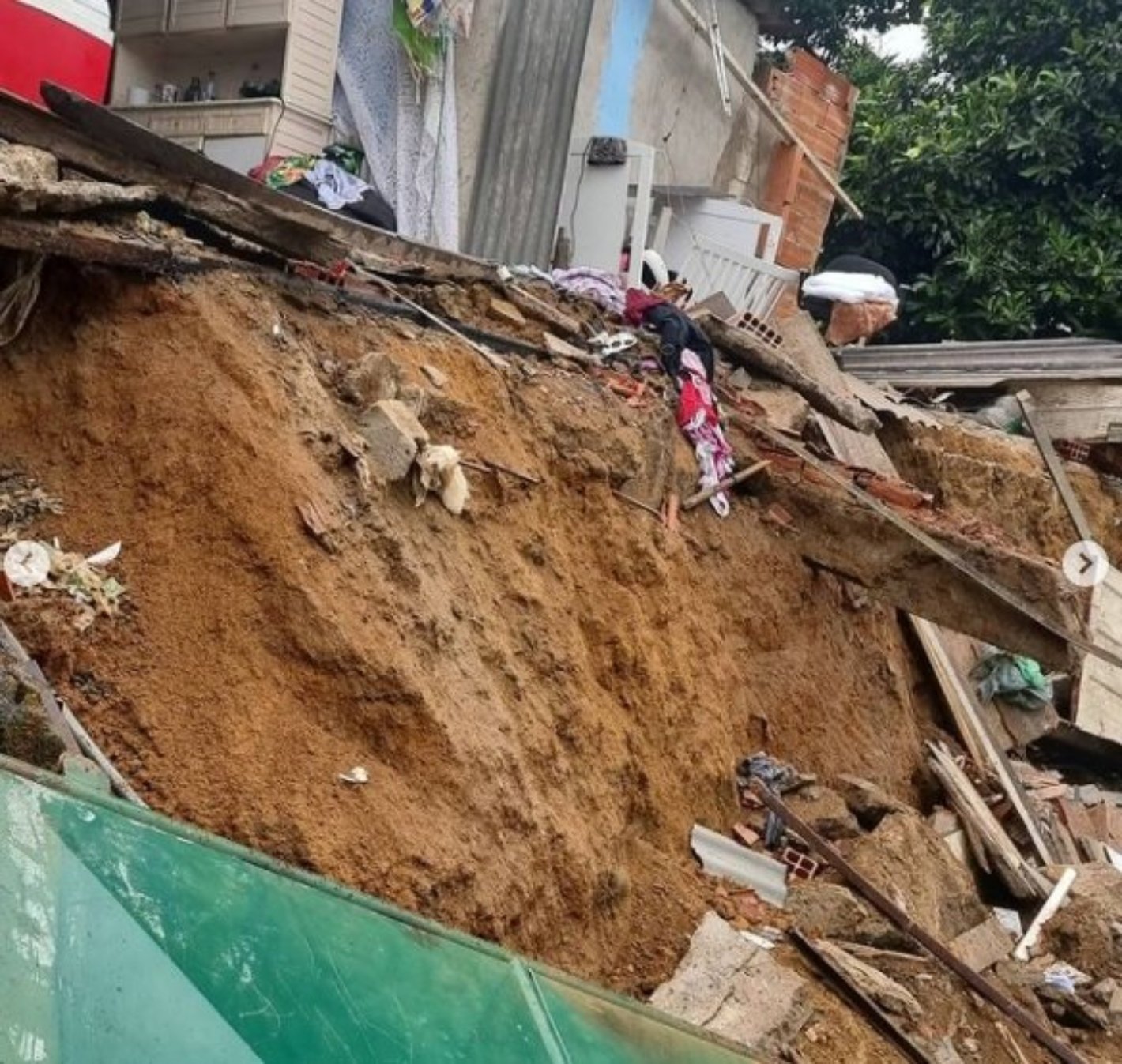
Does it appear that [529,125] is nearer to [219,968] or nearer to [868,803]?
[868,803]

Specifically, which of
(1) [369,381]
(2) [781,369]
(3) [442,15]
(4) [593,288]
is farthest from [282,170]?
(1) [369,381]

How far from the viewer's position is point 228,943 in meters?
3.20

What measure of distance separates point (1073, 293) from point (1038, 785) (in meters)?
7.31

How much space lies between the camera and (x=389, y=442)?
19.0 feet

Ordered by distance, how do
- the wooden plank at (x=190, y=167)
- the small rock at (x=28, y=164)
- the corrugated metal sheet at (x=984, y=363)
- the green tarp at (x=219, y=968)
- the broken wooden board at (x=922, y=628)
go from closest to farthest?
the green tarp at (x=219, y=968), the small rock at (x=28, y=164), the wooden plank at (x=190, y=167), the broken wooden board at (x=922, y=628), the corrugated metal sheet at (x=984, y=363)

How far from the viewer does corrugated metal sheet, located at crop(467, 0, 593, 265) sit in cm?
1175

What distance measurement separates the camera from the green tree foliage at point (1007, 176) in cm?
1605

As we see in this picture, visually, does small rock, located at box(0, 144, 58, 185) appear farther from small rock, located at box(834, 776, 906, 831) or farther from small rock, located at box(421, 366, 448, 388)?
small rock, located at box(834, 776, 906, 831)

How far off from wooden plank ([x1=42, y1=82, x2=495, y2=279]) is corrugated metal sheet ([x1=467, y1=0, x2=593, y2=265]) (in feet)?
13.8

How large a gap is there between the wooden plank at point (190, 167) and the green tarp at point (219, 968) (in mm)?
3316

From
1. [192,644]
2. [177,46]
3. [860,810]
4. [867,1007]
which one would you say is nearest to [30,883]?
[192,644]

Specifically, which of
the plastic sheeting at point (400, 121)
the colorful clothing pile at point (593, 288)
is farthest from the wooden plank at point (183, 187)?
the plastic sheeting at point (400, 121)

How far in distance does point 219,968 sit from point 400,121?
30.6 ft

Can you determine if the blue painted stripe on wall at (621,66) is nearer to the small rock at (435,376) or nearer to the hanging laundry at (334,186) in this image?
the hanging laundry at (334,186)
